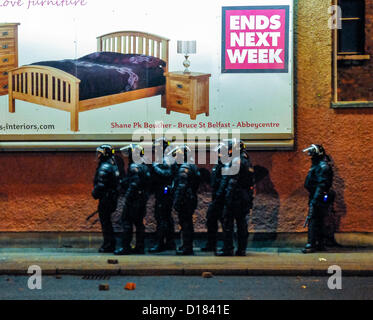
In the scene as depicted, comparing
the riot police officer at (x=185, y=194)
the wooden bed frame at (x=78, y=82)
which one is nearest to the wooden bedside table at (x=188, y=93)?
the wooden bed frame at (x=78, y=82)

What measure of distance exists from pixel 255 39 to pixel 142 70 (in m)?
2.36

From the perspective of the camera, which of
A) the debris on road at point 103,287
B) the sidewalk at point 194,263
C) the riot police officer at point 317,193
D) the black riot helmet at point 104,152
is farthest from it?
the black riot helmet at point 104,152

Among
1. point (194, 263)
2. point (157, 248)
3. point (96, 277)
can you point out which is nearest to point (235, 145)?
point (194, 263)

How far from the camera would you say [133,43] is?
11.6 m

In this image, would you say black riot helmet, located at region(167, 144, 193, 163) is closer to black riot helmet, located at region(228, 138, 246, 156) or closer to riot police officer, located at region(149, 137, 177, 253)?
riot police officer, located at region(149, 137, 177, 253)

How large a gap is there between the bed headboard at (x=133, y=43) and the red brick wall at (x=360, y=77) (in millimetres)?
3622

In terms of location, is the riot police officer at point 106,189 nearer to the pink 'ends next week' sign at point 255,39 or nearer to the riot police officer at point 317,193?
the pink 'ends next week' sign at point 255,39

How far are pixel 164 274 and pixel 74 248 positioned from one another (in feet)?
9.74

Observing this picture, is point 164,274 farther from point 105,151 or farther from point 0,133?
point 0,133

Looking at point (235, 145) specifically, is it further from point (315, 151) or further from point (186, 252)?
point (186, 252)

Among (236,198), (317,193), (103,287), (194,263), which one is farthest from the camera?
(317,193)

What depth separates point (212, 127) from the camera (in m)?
11.4

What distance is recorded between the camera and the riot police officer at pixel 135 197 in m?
10.3

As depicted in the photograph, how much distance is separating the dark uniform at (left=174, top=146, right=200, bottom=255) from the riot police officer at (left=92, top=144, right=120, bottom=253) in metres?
1.24
